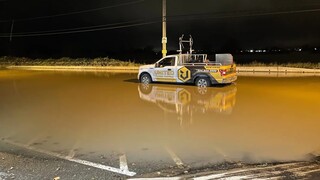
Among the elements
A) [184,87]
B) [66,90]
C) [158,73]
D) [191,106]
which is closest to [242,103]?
[191,106]

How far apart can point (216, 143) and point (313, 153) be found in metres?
1.98

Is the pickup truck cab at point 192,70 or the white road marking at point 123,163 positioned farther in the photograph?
the pickup truck cab at point 192,70

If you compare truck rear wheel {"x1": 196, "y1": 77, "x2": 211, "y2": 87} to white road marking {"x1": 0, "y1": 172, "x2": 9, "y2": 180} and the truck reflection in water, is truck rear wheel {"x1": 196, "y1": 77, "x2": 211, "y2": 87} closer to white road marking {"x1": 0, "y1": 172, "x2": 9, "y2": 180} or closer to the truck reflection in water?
the truck reflection in water

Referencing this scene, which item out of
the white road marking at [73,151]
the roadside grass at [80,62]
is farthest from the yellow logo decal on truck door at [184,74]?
the roadside grass at [80,62]

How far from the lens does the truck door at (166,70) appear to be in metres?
17.8

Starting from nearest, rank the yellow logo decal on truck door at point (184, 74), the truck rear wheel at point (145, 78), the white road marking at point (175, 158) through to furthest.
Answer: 1. the white road marking at point (175, 158)
2. the yellow logo decal on truck door at point (184, 74)
3. the truck rear wheel at point (145, 78)

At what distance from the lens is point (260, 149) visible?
7.02 m

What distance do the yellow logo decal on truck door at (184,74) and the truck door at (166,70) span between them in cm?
31

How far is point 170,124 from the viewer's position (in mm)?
9391

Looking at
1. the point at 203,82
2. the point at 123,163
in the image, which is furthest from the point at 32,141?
the point at 203,82

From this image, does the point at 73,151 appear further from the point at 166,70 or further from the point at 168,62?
the point at 168,62

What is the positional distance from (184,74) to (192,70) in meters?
0.51

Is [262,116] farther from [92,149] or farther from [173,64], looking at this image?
[173,64]

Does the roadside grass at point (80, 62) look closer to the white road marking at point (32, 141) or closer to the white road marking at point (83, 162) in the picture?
the white road marking at point (32, 141)
